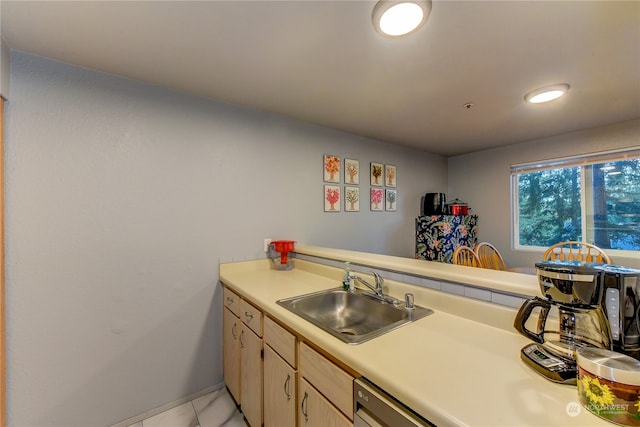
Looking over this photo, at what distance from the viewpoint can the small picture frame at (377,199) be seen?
10.2 ft

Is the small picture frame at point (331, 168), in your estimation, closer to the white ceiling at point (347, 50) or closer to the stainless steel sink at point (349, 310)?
the white ceiling at point (347, 50)

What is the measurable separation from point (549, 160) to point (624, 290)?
3.11 meters

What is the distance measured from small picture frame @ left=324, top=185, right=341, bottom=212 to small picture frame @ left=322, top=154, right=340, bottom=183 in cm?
8

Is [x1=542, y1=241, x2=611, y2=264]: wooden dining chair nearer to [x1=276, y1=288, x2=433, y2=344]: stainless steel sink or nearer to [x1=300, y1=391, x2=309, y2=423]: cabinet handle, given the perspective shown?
[x1=276, y1=288, x2=433, y2=344]: stainless steel sink

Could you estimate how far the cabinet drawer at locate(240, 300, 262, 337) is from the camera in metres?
1.43

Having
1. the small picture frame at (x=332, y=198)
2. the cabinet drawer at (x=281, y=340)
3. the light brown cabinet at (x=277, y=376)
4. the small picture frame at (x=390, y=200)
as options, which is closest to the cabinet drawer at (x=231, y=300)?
the light brown cabinet at (x=277, y=376)

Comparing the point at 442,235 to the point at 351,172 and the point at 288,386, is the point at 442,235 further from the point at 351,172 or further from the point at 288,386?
the point at 288,386

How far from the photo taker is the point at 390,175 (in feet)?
10.8

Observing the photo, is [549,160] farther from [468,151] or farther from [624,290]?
[624,290]

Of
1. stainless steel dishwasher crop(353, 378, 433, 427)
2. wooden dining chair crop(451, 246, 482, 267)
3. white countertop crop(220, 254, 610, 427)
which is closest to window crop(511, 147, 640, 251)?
wooden dining chair crop(451, 246, 482, 267)

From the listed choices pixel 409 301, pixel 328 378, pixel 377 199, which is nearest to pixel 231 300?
pixel 328 378

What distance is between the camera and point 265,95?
77.2 inches

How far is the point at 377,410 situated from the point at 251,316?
0.95 metres

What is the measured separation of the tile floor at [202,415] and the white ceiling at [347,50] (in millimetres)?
2188
